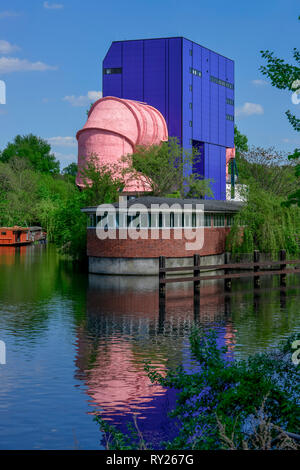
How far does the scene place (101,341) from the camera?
21.1 meters

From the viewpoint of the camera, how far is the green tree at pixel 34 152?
475 feet

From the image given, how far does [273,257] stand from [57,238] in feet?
75.9

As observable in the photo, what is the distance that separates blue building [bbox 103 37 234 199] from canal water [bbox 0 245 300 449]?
36.4m

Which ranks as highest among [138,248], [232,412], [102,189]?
[102,189]

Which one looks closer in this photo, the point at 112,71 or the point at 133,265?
the point at 133,265

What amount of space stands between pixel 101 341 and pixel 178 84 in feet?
181

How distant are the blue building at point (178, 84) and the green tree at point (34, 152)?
2682 inches

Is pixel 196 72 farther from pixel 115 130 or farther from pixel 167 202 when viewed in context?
pixel 167 202

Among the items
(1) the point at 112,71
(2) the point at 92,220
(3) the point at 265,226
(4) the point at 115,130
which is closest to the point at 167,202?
(2) the point at 92,220

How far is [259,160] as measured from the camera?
75.3m

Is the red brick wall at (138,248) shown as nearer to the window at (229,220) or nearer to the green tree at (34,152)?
the window at (229,220)

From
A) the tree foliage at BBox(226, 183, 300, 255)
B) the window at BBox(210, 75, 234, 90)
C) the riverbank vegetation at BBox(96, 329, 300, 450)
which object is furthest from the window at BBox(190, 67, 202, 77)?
the riverbank vegetation at BBox(96, 329, 300, 450)

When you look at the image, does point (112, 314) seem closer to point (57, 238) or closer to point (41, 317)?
point (41, 317)

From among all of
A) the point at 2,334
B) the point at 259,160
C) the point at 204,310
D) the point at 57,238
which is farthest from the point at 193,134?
the point at 2,334
